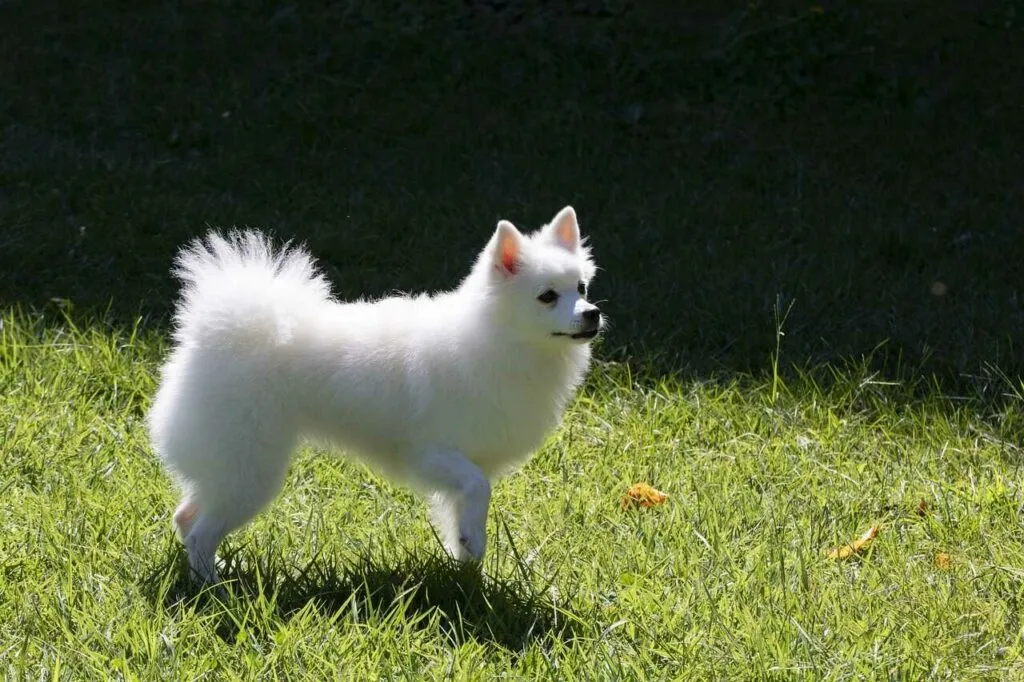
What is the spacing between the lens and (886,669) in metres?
3.01

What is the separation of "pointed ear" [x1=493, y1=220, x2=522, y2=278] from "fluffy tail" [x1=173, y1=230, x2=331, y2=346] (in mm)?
533

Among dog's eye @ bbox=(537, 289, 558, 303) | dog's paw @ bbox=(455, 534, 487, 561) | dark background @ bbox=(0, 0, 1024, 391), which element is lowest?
dark background @ bbox=(0, 0, 1024, 391)

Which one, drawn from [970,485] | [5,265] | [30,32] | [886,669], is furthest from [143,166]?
[886,669]

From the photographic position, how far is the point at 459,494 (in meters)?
3.37

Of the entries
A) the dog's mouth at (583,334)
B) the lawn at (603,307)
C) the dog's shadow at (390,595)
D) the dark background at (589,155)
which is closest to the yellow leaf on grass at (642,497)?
the lawn at (603,307)

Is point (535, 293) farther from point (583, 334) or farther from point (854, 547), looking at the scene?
point (854, 547)

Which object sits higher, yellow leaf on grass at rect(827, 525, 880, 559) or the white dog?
the white dog

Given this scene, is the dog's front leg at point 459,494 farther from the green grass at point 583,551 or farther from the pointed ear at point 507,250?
the pointed ear at point 507,250

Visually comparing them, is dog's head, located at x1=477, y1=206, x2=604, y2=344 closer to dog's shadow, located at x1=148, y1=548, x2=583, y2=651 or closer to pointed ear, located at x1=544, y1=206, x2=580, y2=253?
pointed ear, located at x1=544, y1=206, x2=580, y2=253

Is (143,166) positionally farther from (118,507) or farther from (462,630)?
(462,630)

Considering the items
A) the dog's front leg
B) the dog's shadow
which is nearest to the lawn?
the dog's shadow

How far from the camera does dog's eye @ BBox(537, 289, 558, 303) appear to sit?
3521 millimetres

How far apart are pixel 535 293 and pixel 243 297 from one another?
0.76 m

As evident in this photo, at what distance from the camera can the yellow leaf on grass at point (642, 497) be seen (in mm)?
4105
